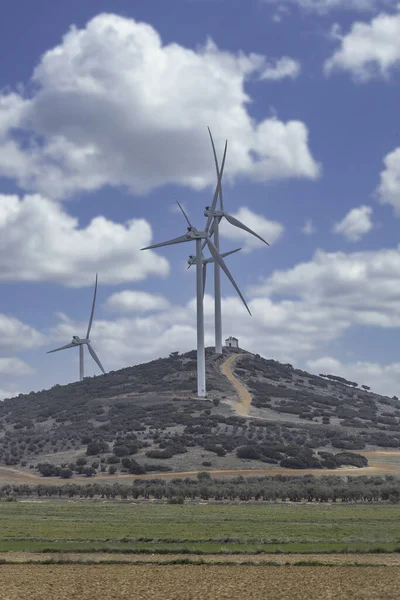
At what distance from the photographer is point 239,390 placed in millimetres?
149500

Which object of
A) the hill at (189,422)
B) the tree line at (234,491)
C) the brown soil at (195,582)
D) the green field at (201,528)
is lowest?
the brown soil at (195,582)

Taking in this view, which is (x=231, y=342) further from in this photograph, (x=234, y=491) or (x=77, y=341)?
(x=234, y=491)

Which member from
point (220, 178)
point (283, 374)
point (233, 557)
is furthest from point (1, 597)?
point (283, 374)

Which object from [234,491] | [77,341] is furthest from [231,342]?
[234,491]

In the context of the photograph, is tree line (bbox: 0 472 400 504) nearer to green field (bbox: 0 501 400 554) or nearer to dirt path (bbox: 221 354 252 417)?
green field (bbox: 0 501 400 554)

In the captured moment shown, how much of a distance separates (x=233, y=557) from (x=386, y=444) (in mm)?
91859

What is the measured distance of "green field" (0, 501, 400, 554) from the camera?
3725 cm

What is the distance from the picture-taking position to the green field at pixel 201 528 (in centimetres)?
3725

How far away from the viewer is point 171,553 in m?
35.8

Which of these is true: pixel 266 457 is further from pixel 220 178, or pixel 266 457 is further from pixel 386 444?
pixel 220 178

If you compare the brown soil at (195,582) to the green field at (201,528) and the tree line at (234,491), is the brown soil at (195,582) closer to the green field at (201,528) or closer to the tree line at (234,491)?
the green field at (201,528)

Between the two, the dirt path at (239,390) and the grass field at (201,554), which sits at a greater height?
the dirt path at (239,390)

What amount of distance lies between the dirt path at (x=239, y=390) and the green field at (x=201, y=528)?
236 ft

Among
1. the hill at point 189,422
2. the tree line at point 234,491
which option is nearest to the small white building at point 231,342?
the hill at point 189,422
